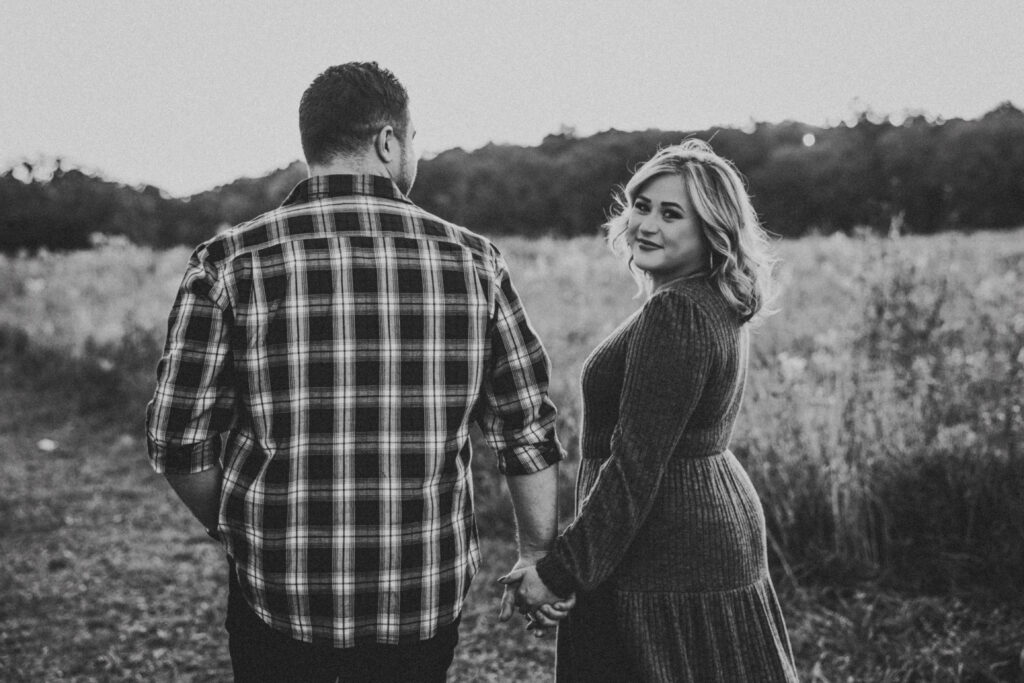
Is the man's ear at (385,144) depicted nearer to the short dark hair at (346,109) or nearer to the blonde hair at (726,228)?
the short dark hair at (346,109)

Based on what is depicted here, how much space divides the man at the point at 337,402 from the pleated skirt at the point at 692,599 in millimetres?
421

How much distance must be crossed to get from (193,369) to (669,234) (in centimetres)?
117

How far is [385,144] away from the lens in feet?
5.34

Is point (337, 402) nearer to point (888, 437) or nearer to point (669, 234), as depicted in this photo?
point (669, 234)

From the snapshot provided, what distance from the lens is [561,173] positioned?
36.8 meters

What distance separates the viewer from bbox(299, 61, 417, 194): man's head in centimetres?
157

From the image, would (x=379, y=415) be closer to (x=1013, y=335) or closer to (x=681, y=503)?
(x=681, y=503)

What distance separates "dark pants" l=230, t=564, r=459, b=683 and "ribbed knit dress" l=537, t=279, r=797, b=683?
1.17 ft

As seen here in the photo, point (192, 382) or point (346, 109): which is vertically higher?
point (346, 109)

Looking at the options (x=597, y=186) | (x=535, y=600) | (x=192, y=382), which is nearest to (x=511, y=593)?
(x=535, y=600)

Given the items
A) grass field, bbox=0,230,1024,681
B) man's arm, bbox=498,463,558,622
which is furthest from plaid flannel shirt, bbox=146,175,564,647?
grass field, bbox=0,230,1024,681

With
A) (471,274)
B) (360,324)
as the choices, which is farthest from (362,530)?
(471,274)

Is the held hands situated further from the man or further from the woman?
the man

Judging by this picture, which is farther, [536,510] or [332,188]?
[536,510]
